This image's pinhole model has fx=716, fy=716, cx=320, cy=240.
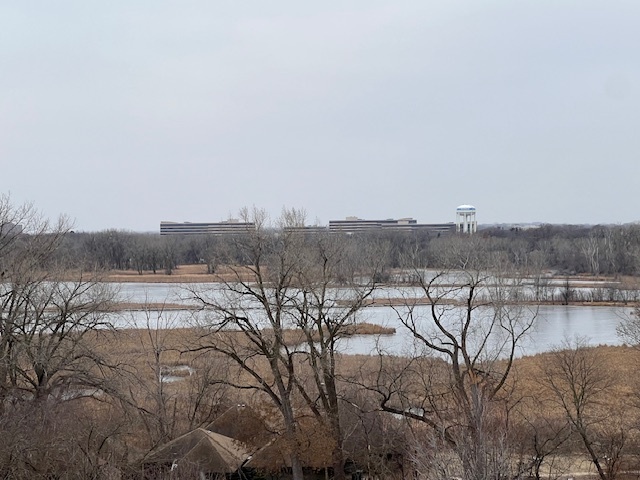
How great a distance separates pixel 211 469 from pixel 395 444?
4.48 metres

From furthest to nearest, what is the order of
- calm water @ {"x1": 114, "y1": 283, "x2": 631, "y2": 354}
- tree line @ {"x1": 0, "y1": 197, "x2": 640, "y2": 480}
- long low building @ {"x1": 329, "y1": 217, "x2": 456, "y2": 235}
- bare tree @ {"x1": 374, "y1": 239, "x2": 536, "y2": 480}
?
long low building @ {"x1": 329, "y1": 217, "x2": 456, "y2": 235}, calm water @ {"x1": 114, "y1": 283, "x2": 631, "y2": 354}, tree line @ {"x1": 0, "y1": 197, "x2": 640, "y2": 480}, bare tree @ {"x1": 374, "y1": 239, "x2": 536, "y2": 480}

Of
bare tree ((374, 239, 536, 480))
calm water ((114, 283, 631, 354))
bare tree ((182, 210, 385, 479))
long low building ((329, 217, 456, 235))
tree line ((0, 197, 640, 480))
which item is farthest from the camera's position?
long low building ((329, 217, 456, 235))

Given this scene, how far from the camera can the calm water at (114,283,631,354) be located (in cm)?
3047

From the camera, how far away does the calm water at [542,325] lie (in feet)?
100.0

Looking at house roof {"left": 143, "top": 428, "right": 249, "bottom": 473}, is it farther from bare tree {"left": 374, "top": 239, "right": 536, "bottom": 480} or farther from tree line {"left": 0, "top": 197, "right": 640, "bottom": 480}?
bare tree {"left": 374, "top": 239, "right": 536, "bottom": 480}

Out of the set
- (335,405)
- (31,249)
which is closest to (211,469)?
(335,405)

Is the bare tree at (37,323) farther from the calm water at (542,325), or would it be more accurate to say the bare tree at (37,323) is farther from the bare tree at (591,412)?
the bare tree at (591,412)

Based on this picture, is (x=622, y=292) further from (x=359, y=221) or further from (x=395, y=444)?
(x=359, y=221)

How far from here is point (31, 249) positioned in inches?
699

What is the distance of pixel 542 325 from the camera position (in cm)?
3650

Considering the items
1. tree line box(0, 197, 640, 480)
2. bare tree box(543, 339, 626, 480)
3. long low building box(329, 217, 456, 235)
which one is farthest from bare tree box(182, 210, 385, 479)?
long low building box(329, 217, 456, 235)

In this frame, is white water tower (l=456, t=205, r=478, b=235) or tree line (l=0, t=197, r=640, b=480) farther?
white water tower (l=456, t=205, r=478, b=235)

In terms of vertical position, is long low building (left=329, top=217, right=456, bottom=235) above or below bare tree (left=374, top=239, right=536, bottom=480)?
above

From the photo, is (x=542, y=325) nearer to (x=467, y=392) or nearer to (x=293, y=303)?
(x=467, y=392)
